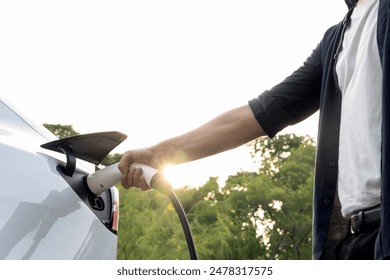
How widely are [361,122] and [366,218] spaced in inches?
12.1

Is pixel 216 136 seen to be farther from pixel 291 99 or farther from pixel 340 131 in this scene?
pixel 340 131

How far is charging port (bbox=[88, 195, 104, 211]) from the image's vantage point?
221 centimetres

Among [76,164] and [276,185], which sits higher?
[76,164]

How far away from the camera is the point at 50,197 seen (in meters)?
1.93

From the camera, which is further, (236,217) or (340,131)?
(236,217)

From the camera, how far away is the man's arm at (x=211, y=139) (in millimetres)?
2816

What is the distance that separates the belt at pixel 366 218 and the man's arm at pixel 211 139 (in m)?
0.80

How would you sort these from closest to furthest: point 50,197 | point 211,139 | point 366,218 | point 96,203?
point 50,197 < point 366,218 < point 96,203 < point 211,139

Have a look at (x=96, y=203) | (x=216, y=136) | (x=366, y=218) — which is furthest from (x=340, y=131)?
(x=96, y=203)

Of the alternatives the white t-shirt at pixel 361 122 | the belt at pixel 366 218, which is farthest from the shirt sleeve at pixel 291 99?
the belt at pixel 366 218
